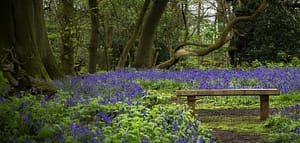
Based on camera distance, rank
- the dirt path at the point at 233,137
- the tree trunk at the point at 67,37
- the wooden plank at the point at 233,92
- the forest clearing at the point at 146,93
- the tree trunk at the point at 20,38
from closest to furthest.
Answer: the forest clearing at the point at 146,93 → the dirt path at the point at 233,137 → the wooden plank at the point at 233,92 → the tree trunk at the point at 20,38 → the tree trunk at the point at 67,37

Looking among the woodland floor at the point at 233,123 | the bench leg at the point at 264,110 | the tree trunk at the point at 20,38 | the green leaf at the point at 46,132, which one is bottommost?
the woodland floor at the point at 233,123

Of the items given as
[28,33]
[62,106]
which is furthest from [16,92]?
[28,33]

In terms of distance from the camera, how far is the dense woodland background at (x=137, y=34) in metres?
11.0

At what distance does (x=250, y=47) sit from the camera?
2577 cm

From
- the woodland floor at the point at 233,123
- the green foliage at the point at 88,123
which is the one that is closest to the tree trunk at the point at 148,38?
the woodland floor at the point at 233,123

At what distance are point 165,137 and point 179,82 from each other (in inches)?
357

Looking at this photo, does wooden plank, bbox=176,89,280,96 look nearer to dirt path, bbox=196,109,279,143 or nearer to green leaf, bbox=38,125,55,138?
dirt path, bbox=196,109,279,143

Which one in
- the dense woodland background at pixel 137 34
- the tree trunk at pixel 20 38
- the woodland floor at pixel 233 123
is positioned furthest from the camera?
the dense woodland background at pixel 137 34

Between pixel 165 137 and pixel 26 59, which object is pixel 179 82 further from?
pixel 165 137

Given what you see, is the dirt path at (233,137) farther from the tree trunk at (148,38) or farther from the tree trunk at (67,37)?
the tree trunk at (148,38)

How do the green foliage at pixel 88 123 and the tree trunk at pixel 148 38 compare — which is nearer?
the green foliage at pixel 88 123

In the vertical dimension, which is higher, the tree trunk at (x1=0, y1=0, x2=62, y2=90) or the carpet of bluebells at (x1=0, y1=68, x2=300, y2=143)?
the tree trunk at (x1=0, y1=0, x2=62, y2=90)

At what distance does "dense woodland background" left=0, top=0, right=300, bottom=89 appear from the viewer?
36.0 feet

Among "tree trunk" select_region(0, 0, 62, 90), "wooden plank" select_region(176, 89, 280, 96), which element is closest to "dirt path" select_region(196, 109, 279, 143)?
"wooden plank" select_region(176, 89, 280, 96)
